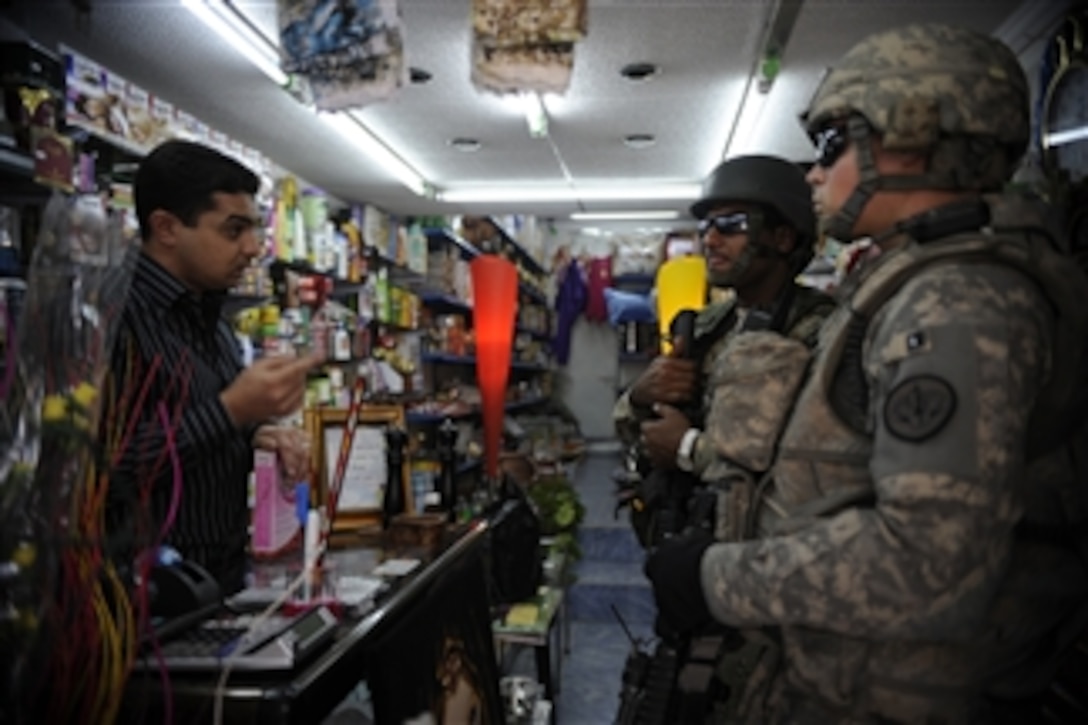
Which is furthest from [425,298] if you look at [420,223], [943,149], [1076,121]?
[943,149]

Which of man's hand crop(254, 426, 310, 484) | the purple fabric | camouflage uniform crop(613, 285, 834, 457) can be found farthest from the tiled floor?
the purple fabric

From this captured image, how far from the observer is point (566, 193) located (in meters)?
5.16

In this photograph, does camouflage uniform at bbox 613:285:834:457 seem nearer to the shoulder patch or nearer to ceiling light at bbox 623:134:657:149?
the shoulder patch

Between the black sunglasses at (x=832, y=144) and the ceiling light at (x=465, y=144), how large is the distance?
2.81 metres

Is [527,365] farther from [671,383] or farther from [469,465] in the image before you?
[671,383]

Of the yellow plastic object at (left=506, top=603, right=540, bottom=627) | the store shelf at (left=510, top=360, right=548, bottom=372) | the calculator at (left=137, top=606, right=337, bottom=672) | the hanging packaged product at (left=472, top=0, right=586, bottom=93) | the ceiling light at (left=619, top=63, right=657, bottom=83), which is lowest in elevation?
the yellow plastic object at (left=506, top=603, right=540, bottom=627)

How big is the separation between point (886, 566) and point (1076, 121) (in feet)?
7.09

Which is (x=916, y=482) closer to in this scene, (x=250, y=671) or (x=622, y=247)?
(x=250, y=671)

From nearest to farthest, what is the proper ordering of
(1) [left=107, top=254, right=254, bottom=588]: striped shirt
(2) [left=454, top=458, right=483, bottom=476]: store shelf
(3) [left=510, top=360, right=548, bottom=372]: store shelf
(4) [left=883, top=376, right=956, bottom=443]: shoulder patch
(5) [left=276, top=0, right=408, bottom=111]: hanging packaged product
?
(4) [left=883, top=376, right=956, bottom=443]: shoulder patch, (1) [left=107, top=254, right=254, bottom=588]: striped shirt, (5) [left=276, top=0, right=408, bottom=111]: hanging packaged product, (2) [left=454, top=458, right=483, bottom=476]: store shelf, (3) [left=510, top=360, right=548, bottom=372]: store shelf

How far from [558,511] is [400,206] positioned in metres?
2.59

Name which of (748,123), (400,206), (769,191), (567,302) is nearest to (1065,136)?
(769,191)

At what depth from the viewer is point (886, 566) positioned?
3.37 feet

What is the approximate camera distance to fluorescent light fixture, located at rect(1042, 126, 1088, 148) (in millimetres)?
2328

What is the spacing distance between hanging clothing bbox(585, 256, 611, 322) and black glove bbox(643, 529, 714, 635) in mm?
8645
